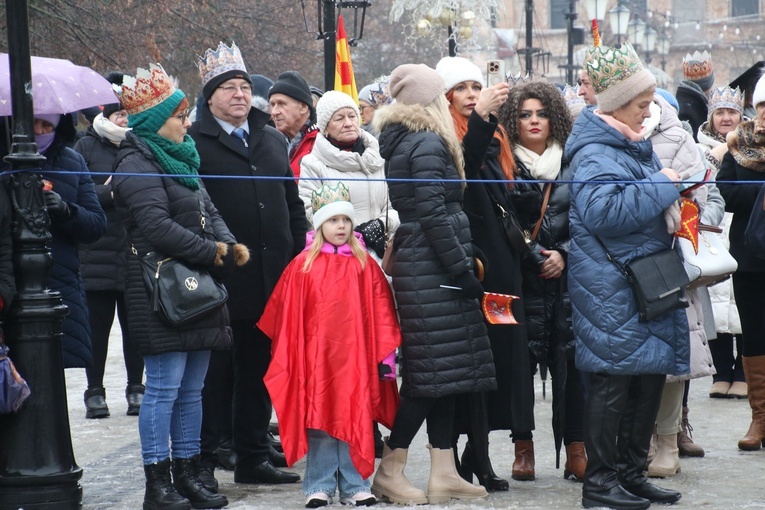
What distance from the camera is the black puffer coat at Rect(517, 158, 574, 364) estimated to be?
7.07 metres

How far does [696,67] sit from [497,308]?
220 inches

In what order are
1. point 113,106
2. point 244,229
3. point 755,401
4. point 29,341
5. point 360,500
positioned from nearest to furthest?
point 29,341 → point 360,500 → point 244,229 → point 755,401 → point 113,106

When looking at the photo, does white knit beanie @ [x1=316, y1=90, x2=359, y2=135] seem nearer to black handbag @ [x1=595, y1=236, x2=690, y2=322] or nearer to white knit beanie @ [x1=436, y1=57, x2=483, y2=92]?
white knit beanie @ [x1=436, y1=57, x2=483, y2=92]

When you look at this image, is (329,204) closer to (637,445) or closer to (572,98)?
(637,445)

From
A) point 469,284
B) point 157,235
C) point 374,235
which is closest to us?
point 157,235

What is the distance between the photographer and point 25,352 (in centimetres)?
600

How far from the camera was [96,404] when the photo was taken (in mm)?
9344

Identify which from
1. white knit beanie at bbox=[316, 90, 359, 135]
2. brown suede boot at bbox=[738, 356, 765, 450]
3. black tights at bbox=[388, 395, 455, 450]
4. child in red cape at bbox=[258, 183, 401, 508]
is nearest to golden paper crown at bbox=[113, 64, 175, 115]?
child in red cape at bbox=[258, 183, 401, 508]

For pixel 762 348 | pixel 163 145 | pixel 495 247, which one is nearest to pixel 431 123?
pixel 495 247

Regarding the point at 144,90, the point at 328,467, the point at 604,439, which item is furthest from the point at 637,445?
the point at 144,90

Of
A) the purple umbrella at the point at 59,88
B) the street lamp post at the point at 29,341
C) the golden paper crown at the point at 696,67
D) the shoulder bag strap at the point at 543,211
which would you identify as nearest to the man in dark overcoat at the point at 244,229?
the purple umbrella at the point at 59,88

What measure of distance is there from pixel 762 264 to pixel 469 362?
2.45 metres

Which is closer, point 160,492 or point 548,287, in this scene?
point 160,492

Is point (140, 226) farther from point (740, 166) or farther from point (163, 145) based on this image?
point (740, 166)
